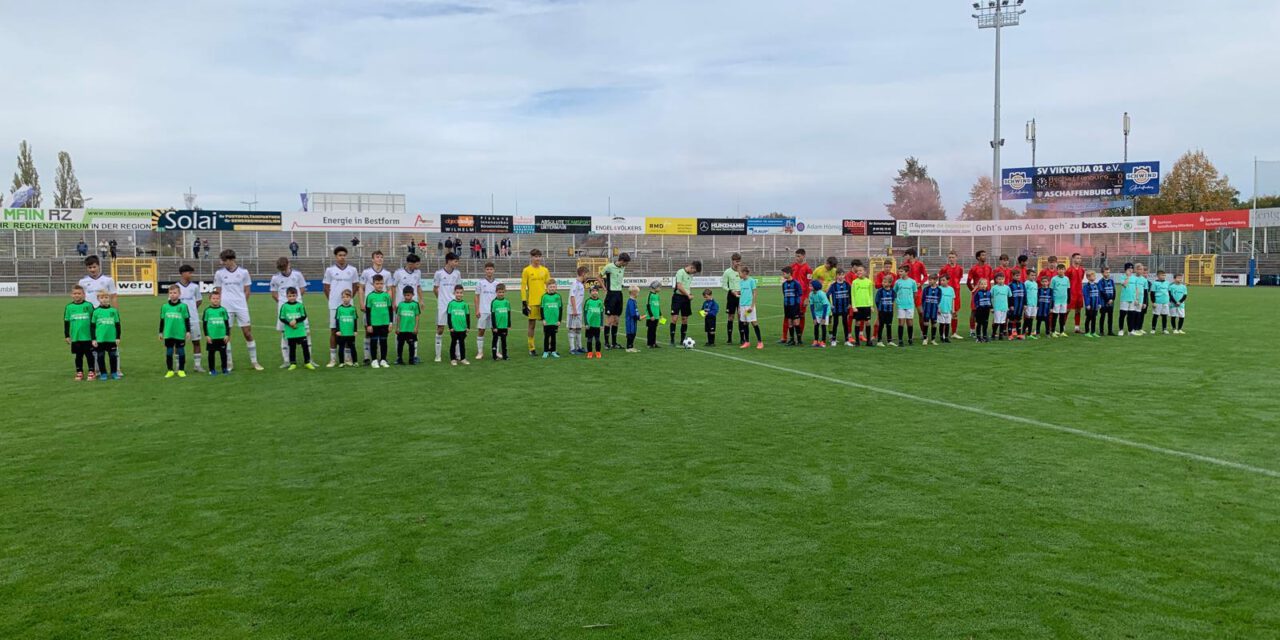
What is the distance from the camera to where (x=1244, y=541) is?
5055 millimetres

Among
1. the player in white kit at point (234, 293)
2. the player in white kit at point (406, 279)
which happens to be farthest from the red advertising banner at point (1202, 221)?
the player in white kit at point (234, 293)

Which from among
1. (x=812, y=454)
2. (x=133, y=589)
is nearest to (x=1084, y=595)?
(x=812, y=454)

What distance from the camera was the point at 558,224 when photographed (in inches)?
2036

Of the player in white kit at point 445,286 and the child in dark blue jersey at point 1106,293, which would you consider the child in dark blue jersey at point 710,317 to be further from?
the child in dark blue jersey at point 1106,293

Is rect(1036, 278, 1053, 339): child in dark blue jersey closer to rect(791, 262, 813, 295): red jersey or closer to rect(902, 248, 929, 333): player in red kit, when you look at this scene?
rect(902, 248, 929, 333): player in red kit

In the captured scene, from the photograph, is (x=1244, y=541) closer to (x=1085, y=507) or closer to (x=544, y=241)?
(x=1085, y=507)

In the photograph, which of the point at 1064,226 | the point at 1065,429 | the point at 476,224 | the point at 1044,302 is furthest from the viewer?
the point at 1064,226

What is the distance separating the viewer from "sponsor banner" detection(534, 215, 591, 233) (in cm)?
5159

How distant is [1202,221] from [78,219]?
6263 cm

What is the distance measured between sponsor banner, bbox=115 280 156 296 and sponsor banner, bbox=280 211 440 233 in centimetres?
946

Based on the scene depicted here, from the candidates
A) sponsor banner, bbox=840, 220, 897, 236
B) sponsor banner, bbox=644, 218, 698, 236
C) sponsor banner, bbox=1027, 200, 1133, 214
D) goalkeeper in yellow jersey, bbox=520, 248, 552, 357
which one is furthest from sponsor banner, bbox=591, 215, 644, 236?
goalkeeper in yellow jersey, bbox=520, 248, 552, 357

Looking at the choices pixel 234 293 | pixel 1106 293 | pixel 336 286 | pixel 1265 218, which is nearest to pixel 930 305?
pixel 1106 293

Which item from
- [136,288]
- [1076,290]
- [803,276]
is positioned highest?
[803,276]

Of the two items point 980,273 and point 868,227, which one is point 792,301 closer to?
point 980,273
